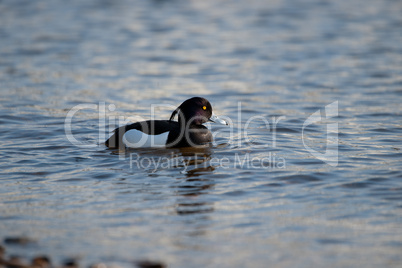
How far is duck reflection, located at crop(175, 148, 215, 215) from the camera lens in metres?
5.98

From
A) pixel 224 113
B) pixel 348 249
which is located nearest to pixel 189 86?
pixel 224 113

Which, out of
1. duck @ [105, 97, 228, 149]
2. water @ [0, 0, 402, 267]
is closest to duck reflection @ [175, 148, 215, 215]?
water @ [0, 0, 402, 267]

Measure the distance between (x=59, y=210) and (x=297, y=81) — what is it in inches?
313

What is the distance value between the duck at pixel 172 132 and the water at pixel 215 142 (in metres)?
0.19

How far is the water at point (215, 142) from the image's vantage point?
5160mm

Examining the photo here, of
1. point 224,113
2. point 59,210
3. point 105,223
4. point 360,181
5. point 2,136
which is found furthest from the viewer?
point 224,113

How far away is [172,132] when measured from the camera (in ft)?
27.9

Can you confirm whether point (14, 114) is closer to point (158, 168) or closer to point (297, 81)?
point (158, 168)

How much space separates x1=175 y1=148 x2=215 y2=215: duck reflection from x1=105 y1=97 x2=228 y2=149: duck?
0.64 ft

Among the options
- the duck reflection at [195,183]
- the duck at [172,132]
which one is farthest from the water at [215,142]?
the duck at [172,132]

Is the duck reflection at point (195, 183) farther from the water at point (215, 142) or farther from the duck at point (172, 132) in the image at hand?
the duck at point (172, 132)

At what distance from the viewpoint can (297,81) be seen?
12602 mm

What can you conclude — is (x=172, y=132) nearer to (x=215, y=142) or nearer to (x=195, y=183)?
(x=215, y=142)

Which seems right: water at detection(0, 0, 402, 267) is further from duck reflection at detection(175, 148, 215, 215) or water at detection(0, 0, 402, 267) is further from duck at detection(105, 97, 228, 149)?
duck at detection(105, 97, 228, 149)
